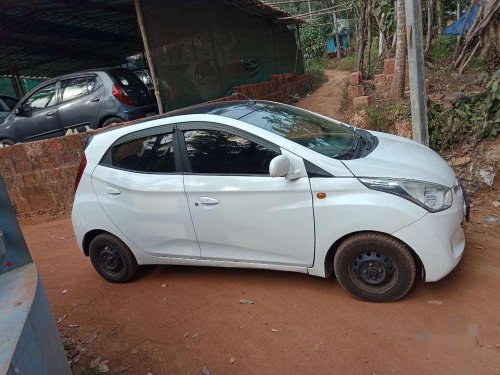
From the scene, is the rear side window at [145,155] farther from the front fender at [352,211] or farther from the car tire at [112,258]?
the front fender at [352,211]

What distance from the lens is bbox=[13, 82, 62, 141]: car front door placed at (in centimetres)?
878

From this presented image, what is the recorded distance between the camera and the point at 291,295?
3.74 metres

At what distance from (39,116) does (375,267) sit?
793 centimetres

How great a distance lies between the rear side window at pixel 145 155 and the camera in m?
4.02

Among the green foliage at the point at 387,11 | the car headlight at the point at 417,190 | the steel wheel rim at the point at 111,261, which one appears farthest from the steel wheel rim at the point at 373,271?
the green foliage at the point at 387,11

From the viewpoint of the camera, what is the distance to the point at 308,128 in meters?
4.00

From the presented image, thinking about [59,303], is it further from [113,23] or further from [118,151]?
[113,23]

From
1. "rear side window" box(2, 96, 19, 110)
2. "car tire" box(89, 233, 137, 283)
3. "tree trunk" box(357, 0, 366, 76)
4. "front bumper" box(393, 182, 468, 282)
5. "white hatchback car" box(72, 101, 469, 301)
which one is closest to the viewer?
"front bumper" box(393, 182, 468, 282)

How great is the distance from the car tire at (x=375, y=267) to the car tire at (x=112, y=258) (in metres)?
2.16

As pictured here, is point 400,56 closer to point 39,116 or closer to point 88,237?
point 88,237

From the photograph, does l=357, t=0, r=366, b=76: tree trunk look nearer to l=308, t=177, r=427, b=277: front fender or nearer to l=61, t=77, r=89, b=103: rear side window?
l=61, t=77, r=89, b=103: rear side window

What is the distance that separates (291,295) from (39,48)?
1527 centimetres

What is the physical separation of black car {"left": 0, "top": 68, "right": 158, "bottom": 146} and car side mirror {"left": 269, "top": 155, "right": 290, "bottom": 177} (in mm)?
5641

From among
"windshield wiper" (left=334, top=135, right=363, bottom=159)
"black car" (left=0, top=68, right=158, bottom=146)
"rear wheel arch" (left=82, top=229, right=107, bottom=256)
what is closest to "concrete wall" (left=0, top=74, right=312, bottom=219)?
"black car" (left=0, top=68, right=158, bottom=146)
